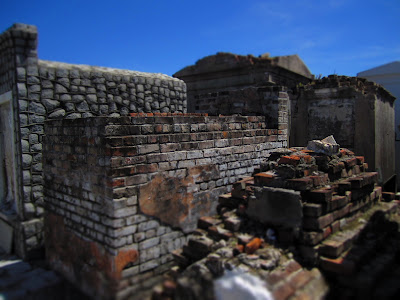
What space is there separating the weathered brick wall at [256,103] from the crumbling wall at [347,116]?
8.10 ft

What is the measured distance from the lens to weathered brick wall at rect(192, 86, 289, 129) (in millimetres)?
5941

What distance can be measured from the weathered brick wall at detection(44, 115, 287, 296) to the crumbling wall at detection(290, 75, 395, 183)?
4098mm

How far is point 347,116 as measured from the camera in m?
7.80

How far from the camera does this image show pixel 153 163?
3834mm

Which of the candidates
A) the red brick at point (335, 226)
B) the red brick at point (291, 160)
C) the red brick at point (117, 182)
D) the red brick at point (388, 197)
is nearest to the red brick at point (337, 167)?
the red brick at point (291, 160)

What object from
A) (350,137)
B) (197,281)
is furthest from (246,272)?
(350,137)

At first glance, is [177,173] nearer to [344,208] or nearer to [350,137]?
[344,208]

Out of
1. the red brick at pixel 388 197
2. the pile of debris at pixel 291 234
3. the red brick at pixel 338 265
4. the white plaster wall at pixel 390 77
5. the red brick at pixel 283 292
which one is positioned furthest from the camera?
the white plaster wall at pixel 390 77

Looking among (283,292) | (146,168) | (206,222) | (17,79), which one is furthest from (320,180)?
(17,79)

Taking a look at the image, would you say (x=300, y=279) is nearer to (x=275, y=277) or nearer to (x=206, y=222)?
(x=275, y=277)

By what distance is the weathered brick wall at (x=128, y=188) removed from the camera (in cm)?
355

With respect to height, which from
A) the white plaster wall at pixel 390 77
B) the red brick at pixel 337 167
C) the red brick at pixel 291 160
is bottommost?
the red brick at pixel 337 167

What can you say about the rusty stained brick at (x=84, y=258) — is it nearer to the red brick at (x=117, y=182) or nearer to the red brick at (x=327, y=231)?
the red brick at (x=117, y=182)

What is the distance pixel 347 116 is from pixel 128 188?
6.16 m
